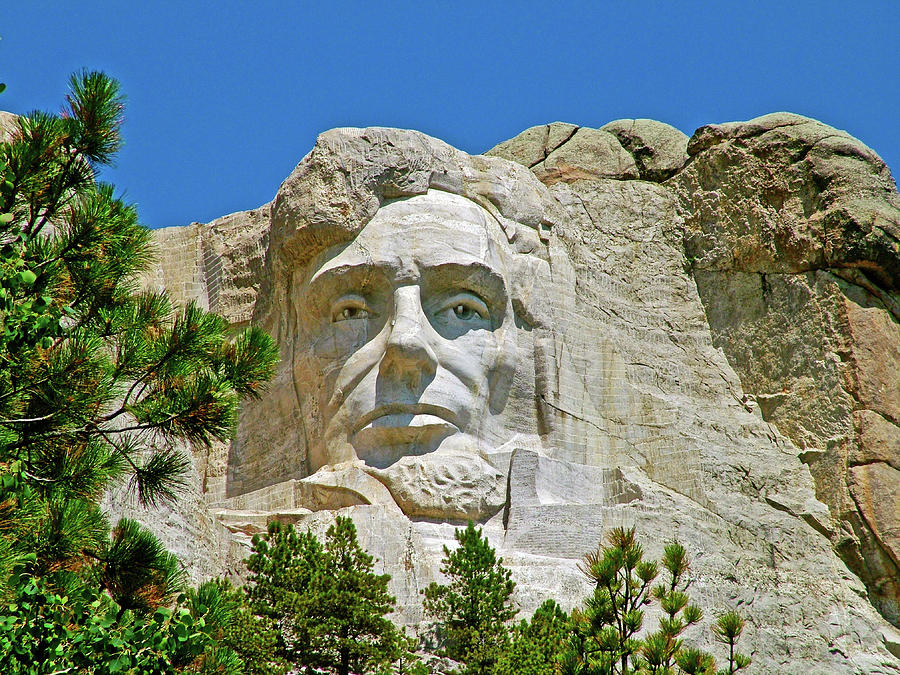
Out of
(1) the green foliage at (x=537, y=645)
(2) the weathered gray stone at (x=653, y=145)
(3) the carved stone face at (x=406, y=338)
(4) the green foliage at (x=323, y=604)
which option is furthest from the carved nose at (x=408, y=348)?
(2) the weathered gray stone at (x=653, y=145)

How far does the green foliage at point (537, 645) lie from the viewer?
14164 millimetres

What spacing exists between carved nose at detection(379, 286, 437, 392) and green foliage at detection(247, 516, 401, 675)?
3.02m

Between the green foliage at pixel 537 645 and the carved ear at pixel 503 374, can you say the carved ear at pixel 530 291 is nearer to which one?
the carved ear at pixel 503 374

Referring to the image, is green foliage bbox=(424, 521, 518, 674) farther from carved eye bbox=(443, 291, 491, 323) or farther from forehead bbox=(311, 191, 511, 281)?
forehead bbox=(311, 191, 511, 281)

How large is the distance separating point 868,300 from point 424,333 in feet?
15.8

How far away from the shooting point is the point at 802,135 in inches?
810

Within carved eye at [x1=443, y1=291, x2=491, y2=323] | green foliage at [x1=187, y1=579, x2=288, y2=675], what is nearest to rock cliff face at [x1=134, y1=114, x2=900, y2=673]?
carved eye at [x1=443, y1=291, x2=491, y2=323]

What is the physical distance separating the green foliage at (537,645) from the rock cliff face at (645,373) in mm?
1466

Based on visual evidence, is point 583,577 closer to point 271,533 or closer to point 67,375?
point 271,533

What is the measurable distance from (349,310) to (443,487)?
206cm

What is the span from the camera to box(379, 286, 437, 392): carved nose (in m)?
17.9

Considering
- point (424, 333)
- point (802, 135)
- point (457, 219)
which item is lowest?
point (424, 333)

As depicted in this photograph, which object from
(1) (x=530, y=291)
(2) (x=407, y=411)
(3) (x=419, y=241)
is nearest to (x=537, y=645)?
(2) (x=407, y=411)

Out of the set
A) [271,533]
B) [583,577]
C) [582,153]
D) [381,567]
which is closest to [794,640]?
[583,577]
